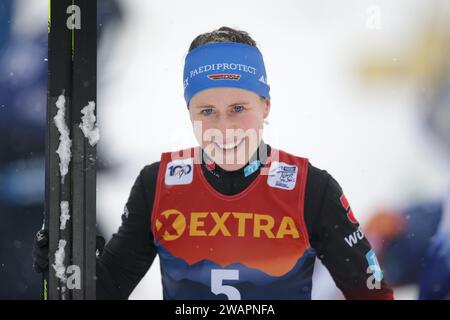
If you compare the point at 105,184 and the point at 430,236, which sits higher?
the point at 105,184

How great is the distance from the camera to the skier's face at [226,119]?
66.0 inches

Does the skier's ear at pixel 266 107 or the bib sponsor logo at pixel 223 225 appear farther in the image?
the skier's ear at pixel 266 107

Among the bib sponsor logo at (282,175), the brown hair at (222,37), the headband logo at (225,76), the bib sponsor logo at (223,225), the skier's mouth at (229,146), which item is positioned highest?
the brown hair at (222,37)

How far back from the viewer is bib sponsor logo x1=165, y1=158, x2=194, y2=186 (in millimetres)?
1775

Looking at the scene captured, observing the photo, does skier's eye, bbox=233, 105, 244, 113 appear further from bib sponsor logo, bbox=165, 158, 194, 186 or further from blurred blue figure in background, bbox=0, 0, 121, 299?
blurred blue figure in background, bbox=0, 0, 121, 299

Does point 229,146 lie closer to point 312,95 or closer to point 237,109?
point 237,109

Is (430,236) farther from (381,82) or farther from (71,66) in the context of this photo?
(71,66)

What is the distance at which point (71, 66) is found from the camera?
134cm

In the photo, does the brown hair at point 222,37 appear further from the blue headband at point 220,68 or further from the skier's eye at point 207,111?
the skier's eye at point 207,111

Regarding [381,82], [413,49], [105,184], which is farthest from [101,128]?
[413,49]

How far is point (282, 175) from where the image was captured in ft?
5.84

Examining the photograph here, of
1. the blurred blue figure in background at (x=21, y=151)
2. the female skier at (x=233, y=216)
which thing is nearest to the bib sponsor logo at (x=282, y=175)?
the female skier at (x=233, y=216)

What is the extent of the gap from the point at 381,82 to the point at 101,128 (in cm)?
92

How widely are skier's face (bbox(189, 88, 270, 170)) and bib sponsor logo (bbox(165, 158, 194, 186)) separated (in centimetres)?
9
